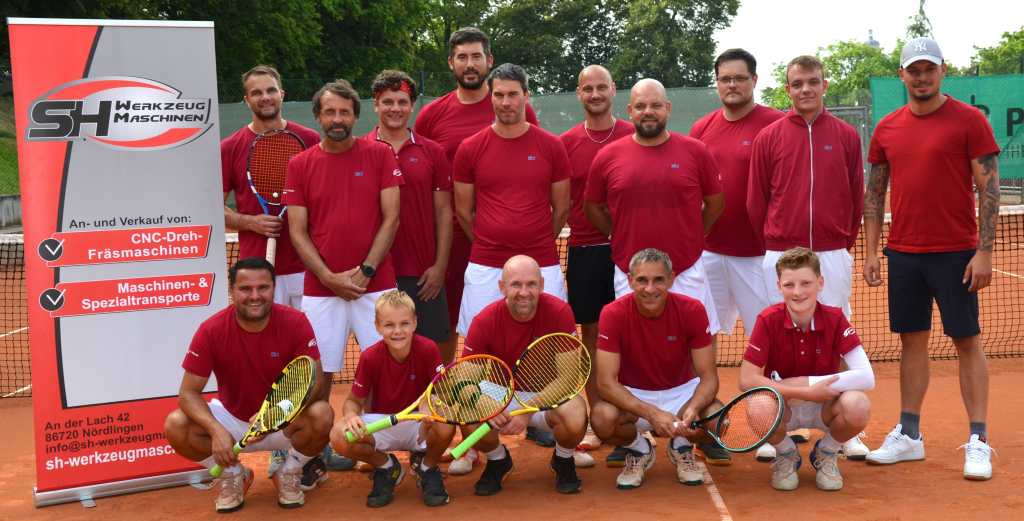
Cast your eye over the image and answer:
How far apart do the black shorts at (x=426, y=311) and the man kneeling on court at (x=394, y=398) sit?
79 centimetres

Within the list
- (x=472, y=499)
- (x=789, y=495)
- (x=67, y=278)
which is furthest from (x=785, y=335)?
(x=67, y=278)

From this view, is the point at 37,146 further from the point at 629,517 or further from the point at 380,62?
the point at 380,62

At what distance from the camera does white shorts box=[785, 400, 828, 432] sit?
16.1ft

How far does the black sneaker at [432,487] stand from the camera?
4840mm

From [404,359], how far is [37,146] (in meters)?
2.07

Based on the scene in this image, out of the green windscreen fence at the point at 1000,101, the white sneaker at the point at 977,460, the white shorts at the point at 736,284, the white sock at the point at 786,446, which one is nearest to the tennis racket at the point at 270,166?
the white shorts at the point at 736,284

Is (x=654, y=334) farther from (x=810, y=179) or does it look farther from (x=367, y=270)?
(x=367, y=270)

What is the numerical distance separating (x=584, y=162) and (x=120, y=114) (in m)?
2.48

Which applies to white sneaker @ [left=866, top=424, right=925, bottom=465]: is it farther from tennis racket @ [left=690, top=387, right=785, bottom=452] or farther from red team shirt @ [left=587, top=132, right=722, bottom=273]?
red team shirt @ [left=587, top=132, right=722, bottom=273]

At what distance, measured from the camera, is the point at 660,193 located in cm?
521

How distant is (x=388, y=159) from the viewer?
17.5 feet

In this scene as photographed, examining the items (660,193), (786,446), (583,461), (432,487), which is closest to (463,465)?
(432,487)

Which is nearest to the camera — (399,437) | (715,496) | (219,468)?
(219,468)

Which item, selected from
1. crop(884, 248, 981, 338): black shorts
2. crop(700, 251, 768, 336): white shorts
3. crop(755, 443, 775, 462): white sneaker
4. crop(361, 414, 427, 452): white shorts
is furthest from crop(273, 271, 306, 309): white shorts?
crop(884, 248, 981, 338): black shorts
